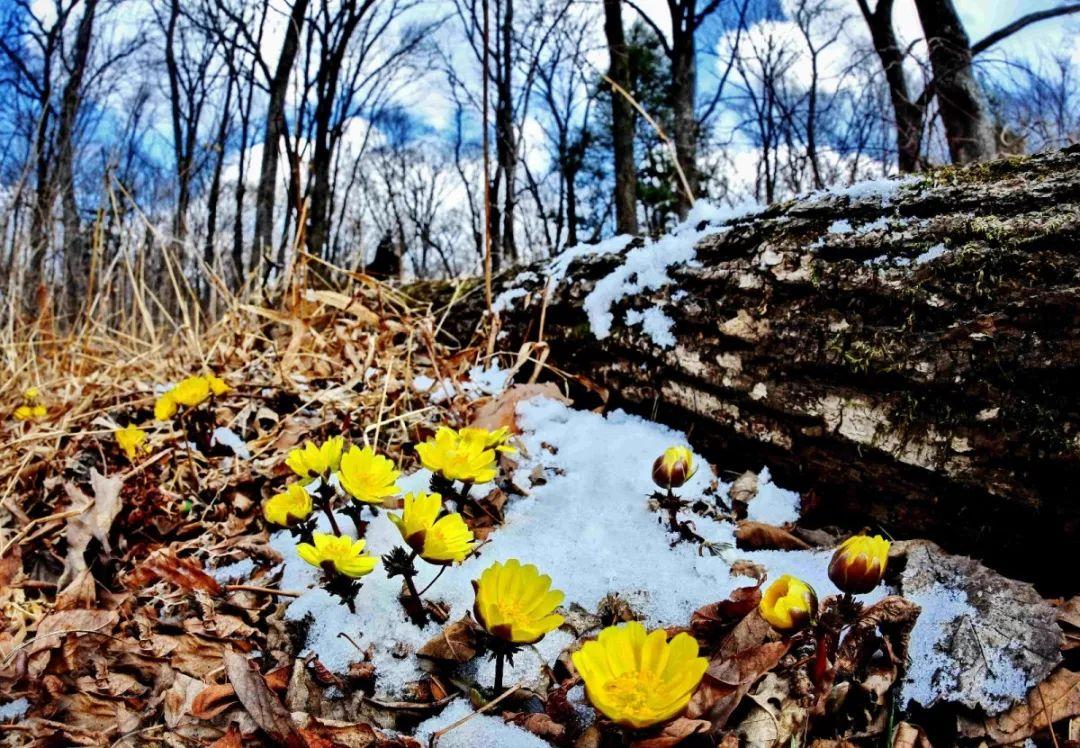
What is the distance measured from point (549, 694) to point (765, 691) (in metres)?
0.30

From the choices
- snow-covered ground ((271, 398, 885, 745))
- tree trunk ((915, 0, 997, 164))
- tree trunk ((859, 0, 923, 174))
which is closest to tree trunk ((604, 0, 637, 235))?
tree trunk ((859, 0, 923, 174))

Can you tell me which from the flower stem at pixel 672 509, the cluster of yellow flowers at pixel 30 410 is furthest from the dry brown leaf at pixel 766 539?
the cluster of yellow flowers at pixel 30 410

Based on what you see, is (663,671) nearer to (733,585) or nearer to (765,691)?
(765,691)

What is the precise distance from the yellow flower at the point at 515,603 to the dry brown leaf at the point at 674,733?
0.55 ft

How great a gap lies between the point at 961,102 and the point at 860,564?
634cm

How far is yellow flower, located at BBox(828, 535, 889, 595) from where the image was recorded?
2.44 ft


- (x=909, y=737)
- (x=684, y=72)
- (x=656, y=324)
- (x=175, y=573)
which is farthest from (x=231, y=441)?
(x=684, y=72)

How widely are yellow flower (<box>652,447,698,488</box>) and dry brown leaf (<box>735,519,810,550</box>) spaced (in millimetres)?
165

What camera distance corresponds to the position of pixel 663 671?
0.69m

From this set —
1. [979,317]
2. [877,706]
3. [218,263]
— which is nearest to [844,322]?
[979,317]

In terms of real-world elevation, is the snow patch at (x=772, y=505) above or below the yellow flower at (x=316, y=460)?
below

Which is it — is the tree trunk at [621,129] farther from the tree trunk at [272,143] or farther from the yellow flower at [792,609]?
the yellow flower at [792,609]

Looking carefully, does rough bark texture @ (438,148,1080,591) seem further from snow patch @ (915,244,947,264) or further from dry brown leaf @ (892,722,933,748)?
dry brown leaf @ (892,722,933,748)

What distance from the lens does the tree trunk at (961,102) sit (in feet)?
17.2
